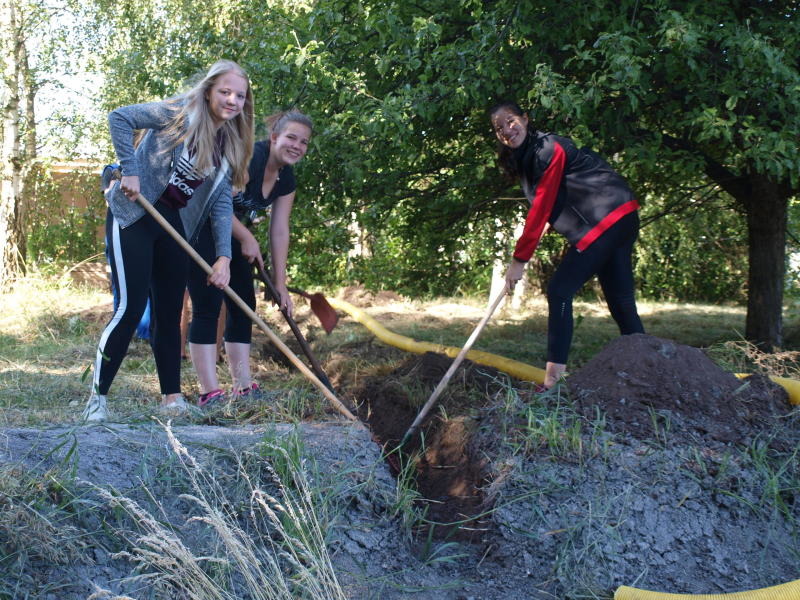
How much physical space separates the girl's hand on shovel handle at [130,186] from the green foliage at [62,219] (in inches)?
378

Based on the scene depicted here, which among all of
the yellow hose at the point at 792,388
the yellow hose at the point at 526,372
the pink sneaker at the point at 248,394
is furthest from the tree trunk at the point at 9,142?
the yellow hose at the point at 792,388

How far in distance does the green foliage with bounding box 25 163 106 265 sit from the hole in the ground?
921 centimetres

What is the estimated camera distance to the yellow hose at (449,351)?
4805 millimetres

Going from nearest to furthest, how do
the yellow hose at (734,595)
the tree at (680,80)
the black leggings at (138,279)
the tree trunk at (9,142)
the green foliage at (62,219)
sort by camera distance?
the yellow hose at (734,595) < the black leggings at (138,279) < the tree at (680,80) < the tree trunk at (9,142) < the green foliage at (62,219)

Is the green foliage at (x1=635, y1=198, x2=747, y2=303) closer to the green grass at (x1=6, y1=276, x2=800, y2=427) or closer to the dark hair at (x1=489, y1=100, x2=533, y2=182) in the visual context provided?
the green grass at (x1=6, y1=276, x2=800, y2=427)

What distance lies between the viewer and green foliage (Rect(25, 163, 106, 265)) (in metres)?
12.3

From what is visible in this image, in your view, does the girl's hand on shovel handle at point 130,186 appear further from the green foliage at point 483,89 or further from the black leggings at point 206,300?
the green foliage at point 483,89

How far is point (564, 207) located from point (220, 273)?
1800 millimetres

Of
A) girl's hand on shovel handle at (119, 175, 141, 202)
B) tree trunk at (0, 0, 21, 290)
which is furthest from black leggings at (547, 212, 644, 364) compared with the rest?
tree trunk at (0, 0, 21, 290)

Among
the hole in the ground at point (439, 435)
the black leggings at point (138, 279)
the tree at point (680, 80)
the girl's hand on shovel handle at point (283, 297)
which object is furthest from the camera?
the girl's hand on shovel handle at point (283, 297)

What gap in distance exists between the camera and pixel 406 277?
278 inches

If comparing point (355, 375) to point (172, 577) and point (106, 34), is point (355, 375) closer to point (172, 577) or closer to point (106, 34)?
point (172, 577)

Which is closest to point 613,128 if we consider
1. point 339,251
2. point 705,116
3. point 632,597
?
point 705,116

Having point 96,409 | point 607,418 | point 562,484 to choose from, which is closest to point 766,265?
point 607,418
